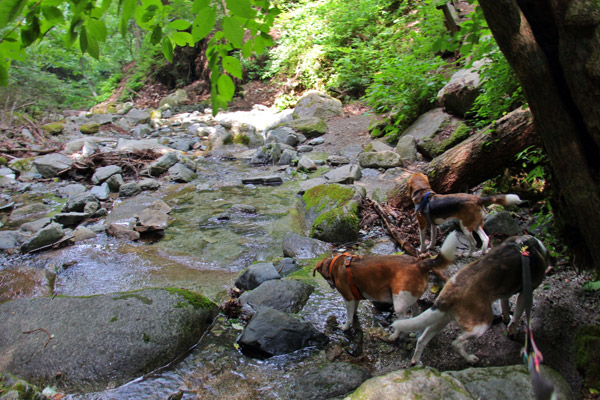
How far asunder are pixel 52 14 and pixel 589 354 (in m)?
3.62

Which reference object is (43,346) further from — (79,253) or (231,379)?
(79,253)

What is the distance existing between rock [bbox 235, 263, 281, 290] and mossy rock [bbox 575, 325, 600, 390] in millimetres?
3140

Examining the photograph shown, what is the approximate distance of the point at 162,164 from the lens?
37.1 feet

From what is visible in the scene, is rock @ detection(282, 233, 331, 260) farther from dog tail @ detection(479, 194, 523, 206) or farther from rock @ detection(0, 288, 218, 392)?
dog tail @ detection(479, 194, 523, 206)

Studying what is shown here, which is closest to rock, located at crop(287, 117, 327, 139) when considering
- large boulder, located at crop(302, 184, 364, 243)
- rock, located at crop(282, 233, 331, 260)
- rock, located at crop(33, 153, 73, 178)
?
large boulder, located at crop(302, 184, 364, 243)

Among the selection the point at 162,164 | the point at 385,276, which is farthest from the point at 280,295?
the point at 162,164

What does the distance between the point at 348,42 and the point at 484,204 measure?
14.7 m

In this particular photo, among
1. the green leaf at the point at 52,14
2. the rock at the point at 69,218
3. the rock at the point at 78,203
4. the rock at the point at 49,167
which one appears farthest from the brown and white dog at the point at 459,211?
the rock at the point at 49,167

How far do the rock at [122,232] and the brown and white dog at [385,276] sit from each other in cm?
443

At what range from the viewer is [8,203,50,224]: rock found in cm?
826

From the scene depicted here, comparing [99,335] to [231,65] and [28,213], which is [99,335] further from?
[28,213]

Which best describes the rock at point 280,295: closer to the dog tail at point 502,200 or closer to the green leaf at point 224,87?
the dog tail at point 502,200

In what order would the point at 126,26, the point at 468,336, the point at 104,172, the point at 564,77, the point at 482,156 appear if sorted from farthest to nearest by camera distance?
the point at 104,172, the point at 482,156, the point at 468,336, the point at 564,77, the point at 126,26

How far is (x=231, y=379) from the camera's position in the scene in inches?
122
